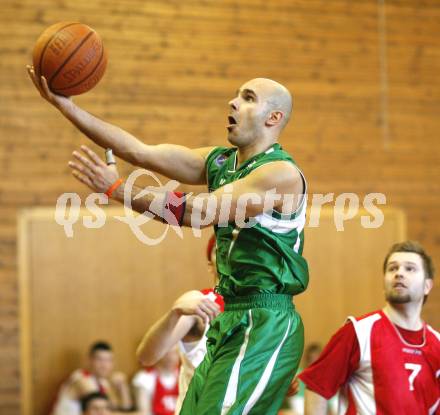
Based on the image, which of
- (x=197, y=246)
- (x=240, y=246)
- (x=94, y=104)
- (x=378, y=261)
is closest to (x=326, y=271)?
(x=378, y=261)

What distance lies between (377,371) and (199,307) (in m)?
1.11

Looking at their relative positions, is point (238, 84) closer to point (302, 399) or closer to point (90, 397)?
point (302, 399)

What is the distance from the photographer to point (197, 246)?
381 inches

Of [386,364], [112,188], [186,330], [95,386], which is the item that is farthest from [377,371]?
[95,386]

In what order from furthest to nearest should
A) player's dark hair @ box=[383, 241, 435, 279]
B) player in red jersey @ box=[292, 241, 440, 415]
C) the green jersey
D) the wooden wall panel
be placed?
the wooden wall panel, player's dark hair @ box=[383, 241, 435, 279], player in red jersey @ box=[292, 241, 440, 415], the green jersey

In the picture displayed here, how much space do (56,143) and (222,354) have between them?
19.6 feet

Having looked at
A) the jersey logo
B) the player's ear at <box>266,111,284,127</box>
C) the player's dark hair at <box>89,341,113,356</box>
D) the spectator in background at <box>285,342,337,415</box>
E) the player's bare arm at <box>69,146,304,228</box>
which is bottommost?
the spectator in background at <box>285,342,337,415</box>

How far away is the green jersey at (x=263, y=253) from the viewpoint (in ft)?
12.3

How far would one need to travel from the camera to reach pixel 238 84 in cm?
1008

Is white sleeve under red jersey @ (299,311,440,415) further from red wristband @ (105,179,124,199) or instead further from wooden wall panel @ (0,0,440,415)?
wooden wall panel @ (0,0,440,415)

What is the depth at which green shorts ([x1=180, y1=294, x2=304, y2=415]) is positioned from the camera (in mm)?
3633

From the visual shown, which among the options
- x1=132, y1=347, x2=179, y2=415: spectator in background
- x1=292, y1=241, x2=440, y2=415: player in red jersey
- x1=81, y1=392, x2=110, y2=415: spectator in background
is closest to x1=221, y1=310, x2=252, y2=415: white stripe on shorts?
x1=292, y1=241, x2=440, y2=415: player in red jersey

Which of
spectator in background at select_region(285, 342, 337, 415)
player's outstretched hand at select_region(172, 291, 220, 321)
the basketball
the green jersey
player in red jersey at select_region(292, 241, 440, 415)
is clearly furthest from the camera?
spectator in background at select_region(285, 342, 337, 415)

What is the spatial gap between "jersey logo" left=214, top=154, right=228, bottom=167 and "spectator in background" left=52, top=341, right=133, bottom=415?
16.1 feet
